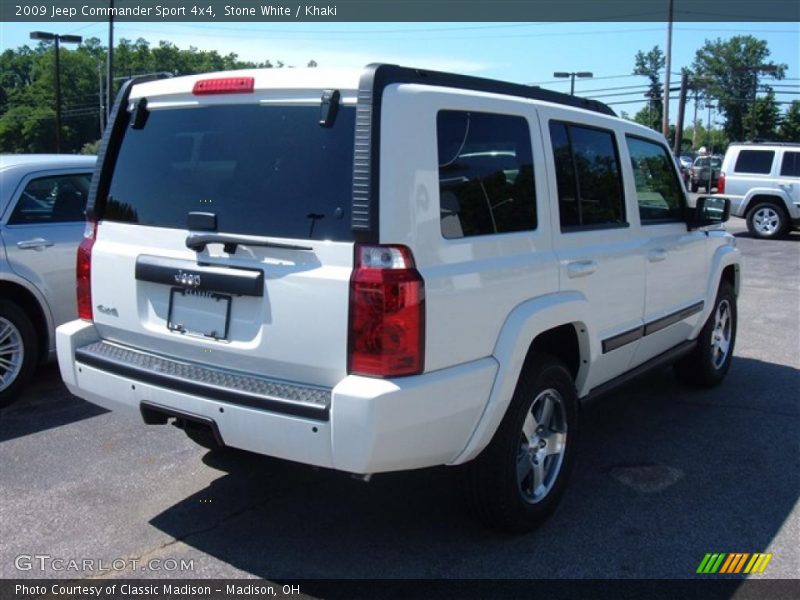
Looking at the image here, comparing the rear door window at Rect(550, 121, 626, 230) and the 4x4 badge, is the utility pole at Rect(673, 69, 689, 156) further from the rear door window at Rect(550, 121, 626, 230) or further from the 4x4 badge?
the 4x4 badge

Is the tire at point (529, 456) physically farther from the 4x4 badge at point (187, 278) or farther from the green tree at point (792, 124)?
the green tree at point (792, 124)

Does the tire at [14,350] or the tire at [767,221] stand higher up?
the tire at [767,221]

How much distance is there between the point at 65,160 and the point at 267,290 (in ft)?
13.2

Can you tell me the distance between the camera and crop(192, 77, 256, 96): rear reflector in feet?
10.5

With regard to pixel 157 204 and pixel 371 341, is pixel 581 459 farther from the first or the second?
pixel 157 204

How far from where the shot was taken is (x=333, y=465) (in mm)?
2846

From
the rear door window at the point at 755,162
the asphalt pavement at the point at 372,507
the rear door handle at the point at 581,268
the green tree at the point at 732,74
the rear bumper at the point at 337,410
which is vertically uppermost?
the green tree at the point at 732,74

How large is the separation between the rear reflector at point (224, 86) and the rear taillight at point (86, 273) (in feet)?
3.12

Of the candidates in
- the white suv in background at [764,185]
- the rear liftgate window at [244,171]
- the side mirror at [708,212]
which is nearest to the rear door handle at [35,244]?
the rear liftgate window at [244,171]

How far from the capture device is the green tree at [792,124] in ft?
239

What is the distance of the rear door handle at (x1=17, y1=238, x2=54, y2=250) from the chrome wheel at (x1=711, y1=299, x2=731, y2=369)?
16.8ft

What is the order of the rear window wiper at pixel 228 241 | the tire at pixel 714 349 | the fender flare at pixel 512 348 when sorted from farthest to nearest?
1. the tire at pixel 714 349
2. the fender flare at pixel 512 348
3. the rear window wiper at pixel 228 241

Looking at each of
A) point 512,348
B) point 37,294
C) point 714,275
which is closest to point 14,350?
point 37,294

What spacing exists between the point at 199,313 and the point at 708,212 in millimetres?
3798
